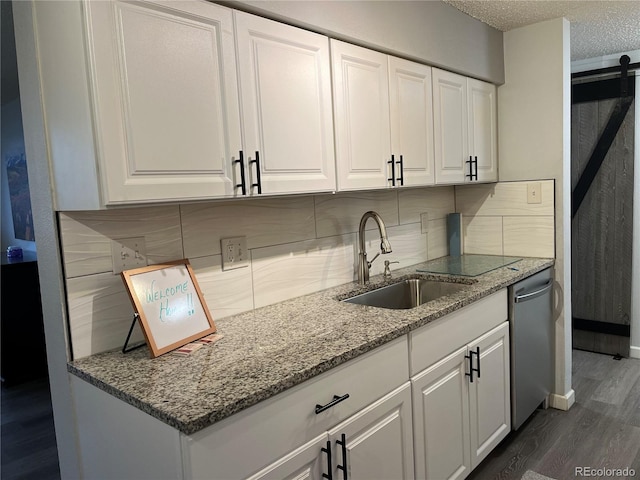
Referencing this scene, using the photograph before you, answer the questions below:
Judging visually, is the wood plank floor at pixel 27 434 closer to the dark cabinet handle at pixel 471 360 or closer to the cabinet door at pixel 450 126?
the dark cabinet handle at pixel 471 360

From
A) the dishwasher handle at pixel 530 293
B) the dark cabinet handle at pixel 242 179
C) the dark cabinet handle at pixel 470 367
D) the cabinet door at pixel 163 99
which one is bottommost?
the dark cabinet handle at pixel 470 367

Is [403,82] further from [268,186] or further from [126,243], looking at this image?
A: [126,243]

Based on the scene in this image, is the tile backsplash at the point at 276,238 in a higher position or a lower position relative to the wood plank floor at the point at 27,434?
higher

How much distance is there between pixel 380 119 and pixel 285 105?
21.7 inches

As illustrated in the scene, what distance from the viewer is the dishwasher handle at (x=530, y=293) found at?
2334 mm

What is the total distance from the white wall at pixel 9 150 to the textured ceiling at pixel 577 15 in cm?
392

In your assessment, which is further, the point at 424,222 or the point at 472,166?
the point at 424,222

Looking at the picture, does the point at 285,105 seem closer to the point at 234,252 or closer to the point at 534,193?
the point at 234,252

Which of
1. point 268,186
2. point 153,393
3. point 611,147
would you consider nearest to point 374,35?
point 268,186

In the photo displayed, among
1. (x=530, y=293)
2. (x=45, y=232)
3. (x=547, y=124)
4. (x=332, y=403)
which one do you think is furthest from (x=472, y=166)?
(x=45, y=232)

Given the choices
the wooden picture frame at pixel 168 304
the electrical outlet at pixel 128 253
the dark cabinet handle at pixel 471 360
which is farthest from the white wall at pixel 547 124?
the electrical outlet at pixel 128 253

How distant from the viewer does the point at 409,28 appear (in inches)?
84.4

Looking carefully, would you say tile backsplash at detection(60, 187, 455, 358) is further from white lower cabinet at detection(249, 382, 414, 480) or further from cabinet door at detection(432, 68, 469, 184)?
white lower cabinet at detection(249, 382, 414, 480)

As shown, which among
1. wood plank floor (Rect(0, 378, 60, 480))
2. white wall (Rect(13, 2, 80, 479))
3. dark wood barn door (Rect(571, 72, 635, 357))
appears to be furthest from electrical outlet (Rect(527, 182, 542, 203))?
wood plank floor (Rect(0, 378, 60, 480))
